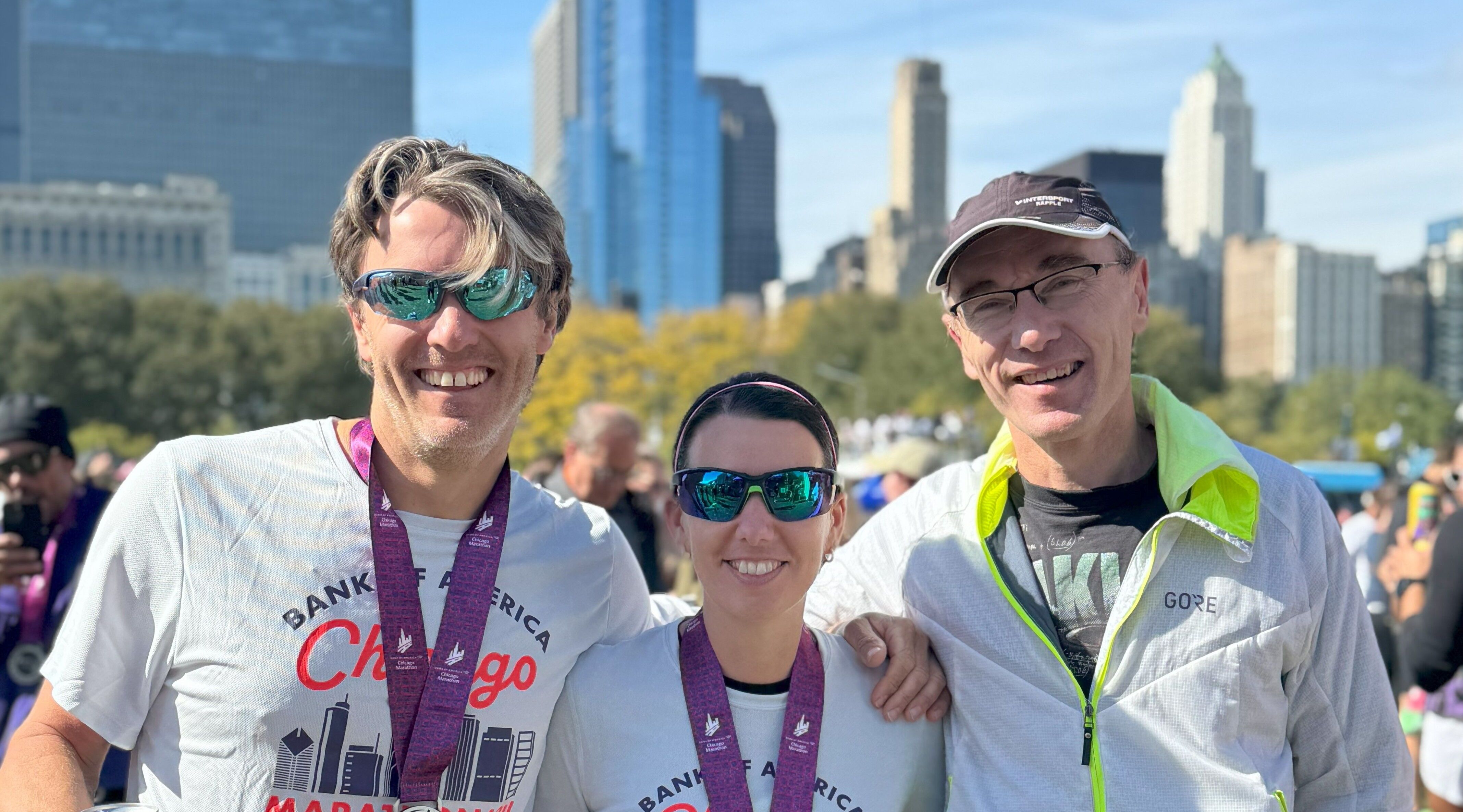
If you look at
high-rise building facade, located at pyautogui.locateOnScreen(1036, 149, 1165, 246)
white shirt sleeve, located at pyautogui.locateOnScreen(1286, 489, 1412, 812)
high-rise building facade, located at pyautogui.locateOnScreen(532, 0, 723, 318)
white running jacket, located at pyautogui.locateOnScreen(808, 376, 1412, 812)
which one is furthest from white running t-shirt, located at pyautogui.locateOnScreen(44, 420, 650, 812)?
high-rise building facade, located at pyautogui.locateOnScreen(532, 0, 723, 318)

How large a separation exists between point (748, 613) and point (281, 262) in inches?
5928

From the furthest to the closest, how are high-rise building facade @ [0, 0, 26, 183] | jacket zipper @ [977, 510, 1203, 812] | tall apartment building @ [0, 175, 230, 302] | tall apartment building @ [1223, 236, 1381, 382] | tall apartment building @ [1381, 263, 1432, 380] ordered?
high-rise building facade @ [0, 0, 26, 183] → tall apartment building @ [1381, 263, 1432, 380] → tall apartment building @ [1223, 236, 1381, 382] → tall apartment building @ [0, 175, 230, 302] → jacket zipper @ [977, 510, 1203, 812]

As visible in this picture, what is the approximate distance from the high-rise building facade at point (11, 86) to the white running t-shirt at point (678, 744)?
548 ft

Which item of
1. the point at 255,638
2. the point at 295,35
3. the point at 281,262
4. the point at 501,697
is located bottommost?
the point at 501,697

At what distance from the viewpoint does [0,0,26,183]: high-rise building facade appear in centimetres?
14850

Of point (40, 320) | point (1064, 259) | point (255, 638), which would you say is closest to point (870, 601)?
point (1064, 259)

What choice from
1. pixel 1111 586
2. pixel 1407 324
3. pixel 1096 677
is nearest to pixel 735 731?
pixel 1096 677

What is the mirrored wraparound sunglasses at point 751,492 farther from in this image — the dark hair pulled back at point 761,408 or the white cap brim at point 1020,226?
the white cap brim at point 1020,226

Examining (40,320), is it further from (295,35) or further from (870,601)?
(295,35)

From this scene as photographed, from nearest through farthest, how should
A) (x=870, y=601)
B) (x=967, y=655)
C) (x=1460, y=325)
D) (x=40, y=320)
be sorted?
(x=967, y=655) → (x=870, y=601) → (x=40, y=320) → (x=1460, y=325)

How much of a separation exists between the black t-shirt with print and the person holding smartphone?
141 inches

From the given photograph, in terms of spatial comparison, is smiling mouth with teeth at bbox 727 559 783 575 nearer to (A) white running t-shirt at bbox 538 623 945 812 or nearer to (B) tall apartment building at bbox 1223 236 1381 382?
(A) white running t-shirt at bbox 538 623 945 812

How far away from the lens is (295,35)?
152750 mm

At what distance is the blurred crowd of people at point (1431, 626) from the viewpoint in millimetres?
4387
